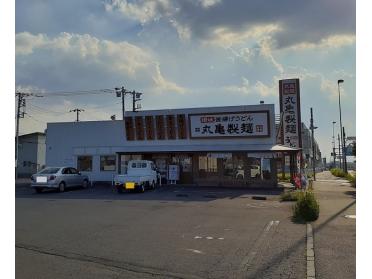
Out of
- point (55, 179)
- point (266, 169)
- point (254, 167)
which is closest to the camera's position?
point (55, 179)

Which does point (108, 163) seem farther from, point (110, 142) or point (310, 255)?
point (310, 255)

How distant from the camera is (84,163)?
3058cm

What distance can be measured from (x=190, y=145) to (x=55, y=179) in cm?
917

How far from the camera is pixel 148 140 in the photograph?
1129 inches

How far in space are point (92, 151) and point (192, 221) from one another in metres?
20.2

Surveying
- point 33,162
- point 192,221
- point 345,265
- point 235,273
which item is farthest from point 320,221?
point 33,162

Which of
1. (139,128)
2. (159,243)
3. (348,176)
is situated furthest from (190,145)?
(159,243)

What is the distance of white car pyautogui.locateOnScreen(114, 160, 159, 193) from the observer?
21.0m

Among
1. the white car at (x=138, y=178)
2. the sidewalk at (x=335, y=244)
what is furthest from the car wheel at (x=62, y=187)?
the sidewalk at (x=335, y=244)

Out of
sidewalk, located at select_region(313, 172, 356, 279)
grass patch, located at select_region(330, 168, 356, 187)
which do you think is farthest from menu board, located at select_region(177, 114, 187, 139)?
sidewalk, located at select_region(313, 172, 356, 279)

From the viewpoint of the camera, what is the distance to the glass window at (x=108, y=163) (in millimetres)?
29562

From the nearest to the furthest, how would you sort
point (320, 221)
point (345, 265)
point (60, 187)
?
1. point (345, 265)
2. point (320, 221)
3. point (60, 187)

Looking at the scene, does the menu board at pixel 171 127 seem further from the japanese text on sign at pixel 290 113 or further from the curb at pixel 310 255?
the curb at pixel 310 255

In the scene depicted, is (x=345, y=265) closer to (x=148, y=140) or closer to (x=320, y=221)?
(x=320, y=221)
